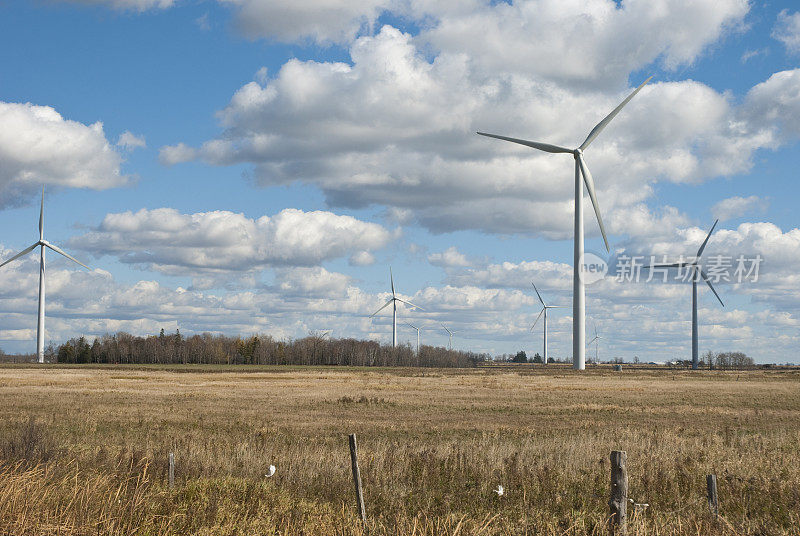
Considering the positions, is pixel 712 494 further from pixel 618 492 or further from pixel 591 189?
pixel 591 189

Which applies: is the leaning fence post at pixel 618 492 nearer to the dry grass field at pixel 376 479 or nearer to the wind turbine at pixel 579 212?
the dry grass field at pixel 376 479

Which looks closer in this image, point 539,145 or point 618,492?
point 618,492

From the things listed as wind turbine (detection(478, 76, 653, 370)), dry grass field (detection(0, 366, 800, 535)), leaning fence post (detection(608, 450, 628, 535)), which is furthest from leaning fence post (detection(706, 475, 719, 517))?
wind turbine (detection(478, 76, 653, 370))

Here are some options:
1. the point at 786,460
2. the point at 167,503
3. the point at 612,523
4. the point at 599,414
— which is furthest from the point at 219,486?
the point at 599,414

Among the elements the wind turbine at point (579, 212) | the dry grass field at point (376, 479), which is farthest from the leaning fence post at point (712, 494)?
the wind turbine at point (579, 212)

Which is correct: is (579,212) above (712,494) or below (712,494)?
above

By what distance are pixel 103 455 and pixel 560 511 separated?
1069 cm

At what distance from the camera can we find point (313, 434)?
3069 centimetres

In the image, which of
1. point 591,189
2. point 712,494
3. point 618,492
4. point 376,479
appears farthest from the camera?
point 591,189

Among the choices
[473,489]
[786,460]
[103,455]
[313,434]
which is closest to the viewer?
[473,489]

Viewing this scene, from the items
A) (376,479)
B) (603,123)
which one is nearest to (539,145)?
(603,123)

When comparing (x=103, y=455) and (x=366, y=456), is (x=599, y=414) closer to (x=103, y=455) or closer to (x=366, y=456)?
(x=366, y=456)

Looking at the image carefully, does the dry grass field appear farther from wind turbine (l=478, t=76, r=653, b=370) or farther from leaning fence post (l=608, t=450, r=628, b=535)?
wind turbine (l=478, t=76, r=653, b=370)

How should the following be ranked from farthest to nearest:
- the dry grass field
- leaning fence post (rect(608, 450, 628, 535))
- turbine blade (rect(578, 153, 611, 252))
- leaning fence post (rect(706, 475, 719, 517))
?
turbine blade (rect(578, 153, 611, 252)) → leaning fence post (rect(706, 475, 719, 517)) → the dry grass field → leaning fence post (rect(608, 450, 628, 535))
